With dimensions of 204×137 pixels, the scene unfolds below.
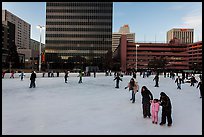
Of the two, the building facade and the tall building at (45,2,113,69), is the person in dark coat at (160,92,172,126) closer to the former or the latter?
the tall building at (45,2,113,69)

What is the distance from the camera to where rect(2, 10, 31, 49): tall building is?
453ft

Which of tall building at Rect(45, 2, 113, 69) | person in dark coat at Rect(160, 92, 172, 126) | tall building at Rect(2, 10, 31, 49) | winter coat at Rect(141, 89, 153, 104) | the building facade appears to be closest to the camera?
person in dark coat at Rect(160, 92, 172, 126)

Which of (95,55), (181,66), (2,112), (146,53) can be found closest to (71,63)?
(95,55)

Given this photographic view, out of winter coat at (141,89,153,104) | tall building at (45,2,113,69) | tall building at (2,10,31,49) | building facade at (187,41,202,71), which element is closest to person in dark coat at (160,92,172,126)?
winter coat at (141,89,153,104)

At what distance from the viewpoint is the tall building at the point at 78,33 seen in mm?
93188

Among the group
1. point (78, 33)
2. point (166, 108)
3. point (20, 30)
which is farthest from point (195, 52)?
point (20, 30)

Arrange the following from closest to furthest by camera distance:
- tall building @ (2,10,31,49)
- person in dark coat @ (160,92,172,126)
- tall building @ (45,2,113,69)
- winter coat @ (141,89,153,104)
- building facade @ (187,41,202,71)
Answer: person in dark coat @ (160,92,172,126) → winter coat @ (141,89,153,104) → tall building @ (45,2,113,69) → building facade @ (187,41,202,71) → tall building @ (2,10,31,49)

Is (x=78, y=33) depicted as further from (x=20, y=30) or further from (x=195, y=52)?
(x=20, y=30)

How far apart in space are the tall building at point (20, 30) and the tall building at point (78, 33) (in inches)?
2213

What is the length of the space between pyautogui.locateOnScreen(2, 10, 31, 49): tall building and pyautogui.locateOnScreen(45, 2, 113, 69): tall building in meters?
56.2

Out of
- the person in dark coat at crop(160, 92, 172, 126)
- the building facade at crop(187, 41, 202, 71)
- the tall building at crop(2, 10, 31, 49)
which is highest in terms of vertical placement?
the tall building at crop(2, 10, 31, 49)

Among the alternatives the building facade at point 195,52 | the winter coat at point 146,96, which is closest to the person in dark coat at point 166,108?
the winter coat at point 146,96

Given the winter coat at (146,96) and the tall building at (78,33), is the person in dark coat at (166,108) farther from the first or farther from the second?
the tall building at (78,33)

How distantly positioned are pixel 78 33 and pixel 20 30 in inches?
3052
